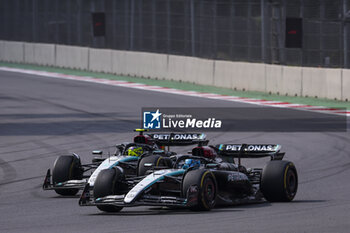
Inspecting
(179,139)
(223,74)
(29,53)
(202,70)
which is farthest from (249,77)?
(179,139)

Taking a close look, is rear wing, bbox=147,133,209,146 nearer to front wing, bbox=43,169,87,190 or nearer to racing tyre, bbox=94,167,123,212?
front wing, bbox=43,169,87,190

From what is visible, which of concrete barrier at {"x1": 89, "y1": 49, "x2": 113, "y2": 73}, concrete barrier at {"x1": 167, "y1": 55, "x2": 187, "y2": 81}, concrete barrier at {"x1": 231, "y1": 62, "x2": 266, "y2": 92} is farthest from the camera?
concrete barrier at {"x1": 89, "y1": 49, "x2": 113, "y2": 73}

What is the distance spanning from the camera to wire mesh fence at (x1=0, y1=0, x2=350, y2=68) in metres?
30.6

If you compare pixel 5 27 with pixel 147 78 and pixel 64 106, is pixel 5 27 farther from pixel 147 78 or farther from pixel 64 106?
pixel 64 106

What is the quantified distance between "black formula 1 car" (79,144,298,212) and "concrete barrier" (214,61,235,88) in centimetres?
2015

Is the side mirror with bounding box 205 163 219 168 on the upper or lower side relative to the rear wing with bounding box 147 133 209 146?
lower

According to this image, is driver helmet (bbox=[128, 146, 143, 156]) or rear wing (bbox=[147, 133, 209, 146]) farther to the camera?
rear wing (bbox=[147, 133, 209, 146])

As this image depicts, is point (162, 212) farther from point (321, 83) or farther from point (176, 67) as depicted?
point (176, 67)

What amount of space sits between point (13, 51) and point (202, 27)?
15.6 m

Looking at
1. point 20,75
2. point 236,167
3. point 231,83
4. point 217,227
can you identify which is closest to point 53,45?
point 20,75

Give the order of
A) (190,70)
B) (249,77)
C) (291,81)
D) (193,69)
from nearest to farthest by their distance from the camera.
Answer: (291,81) < (249,77) < (193,69) < (190,70)

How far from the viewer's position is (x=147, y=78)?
38.9 metres

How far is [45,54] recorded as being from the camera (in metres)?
46.2

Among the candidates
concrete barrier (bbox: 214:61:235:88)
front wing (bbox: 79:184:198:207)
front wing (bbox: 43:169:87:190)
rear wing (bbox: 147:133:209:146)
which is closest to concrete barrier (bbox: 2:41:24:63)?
concrete barrier (bbox: 214:61:235:88)
